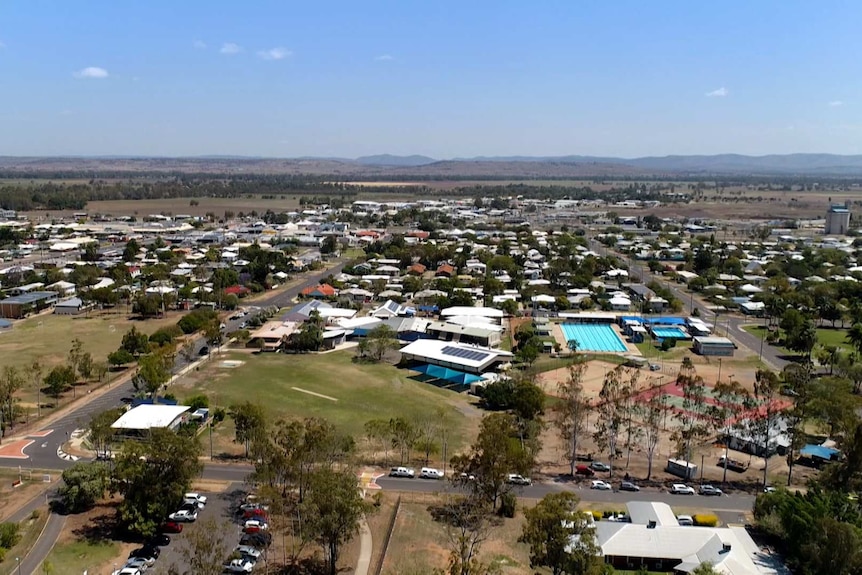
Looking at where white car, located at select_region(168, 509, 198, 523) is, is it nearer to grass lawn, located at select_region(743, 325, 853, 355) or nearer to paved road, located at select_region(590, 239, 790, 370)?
paved road, located at select_region(590, 239, 790, 370)

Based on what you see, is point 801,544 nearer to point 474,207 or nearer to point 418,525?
point 418,525

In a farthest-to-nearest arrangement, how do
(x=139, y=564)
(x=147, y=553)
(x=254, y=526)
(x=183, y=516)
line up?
(x=183, y=516)
(x=254, y=526)
(x=147, y=553)
(x=139, y=564)

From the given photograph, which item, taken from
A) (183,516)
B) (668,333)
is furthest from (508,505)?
(668,333)

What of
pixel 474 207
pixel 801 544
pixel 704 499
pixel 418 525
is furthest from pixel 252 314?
pixel 474 207

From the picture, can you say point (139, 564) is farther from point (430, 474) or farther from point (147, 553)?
point (430, 474)

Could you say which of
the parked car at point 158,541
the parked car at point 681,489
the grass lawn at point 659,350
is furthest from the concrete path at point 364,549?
the grass lawn at point 659,350
